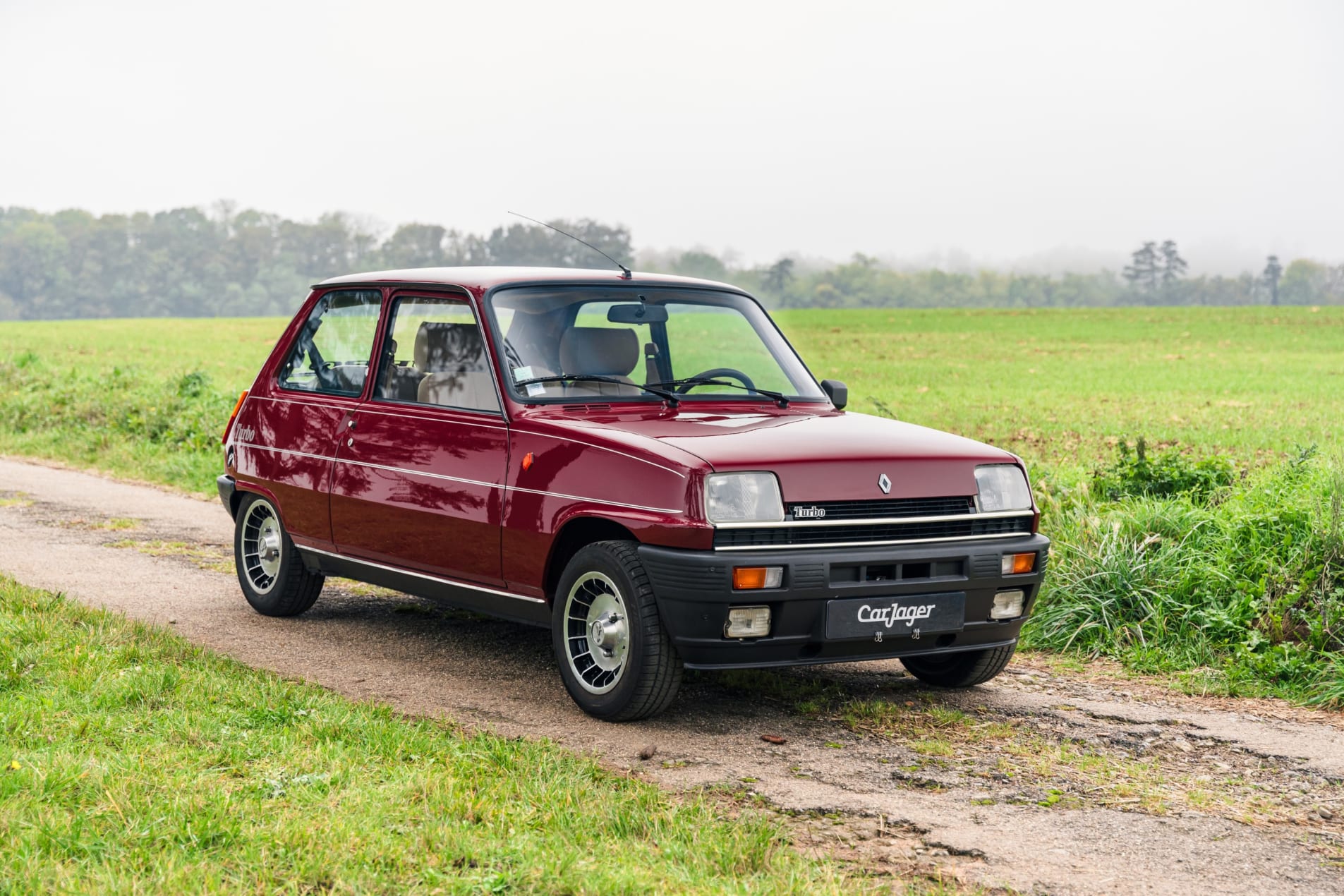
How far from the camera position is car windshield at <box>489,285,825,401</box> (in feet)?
20.0

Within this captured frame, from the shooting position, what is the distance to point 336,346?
725 cm

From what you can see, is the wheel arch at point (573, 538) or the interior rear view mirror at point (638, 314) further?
the interior rear view mirror at point (638, 314)

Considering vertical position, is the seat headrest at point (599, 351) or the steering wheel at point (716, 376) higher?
the seat headrest at point (599, 351)

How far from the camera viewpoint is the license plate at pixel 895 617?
17.0ft

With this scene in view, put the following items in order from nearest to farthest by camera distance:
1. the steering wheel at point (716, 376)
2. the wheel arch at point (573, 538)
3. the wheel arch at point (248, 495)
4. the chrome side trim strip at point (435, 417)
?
the wheel arch at point (573, 538), the chrome side trim strip at point (435, 417), the steering wheel at point (716, 376), the wheel arch at point (248, 495)

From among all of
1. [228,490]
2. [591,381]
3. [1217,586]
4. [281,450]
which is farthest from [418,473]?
[1217,586]

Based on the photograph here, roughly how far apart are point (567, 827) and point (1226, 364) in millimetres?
30553

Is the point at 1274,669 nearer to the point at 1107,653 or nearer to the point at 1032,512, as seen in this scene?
the point at 1107,653

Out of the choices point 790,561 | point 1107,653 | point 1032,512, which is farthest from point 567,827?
point 1107,653

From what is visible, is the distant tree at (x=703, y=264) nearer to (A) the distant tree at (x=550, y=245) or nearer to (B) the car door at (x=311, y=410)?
(A) the distant tree at (x=550, y=245)

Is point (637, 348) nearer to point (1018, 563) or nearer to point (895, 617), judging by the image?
point (895, 617)

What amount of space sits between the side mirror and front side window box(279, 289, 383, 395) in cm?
222

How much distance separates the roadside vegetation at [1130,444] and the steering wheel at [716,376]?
7.33 ft

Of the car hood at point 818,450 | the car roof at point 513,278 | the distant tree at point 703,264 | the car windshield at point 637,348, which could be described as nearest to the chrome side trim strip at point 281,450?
the car roof at point 513,278
